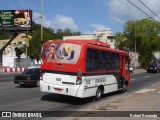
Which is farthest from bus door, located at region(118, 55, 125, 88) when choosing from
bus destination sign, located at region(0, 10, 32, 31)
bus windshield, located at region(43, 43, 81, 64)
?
bus destination sign, located at region(0, 10, 32, 31)

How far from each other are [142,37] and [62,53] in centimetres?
7948

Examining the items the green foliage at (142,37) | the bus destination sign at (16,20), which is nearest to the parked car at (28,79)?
the bus destination sign at (16,20)

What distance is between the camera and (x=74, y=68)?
1579 centimetres

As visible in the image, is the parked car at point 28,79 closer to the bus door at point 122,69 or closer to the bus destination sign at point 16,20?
the bus door at point 122,69

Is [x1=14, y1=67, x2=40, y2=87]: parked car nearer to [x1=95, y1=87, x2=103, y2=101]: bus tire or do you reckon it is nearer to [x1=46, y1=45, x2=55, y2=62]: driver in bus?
[x1=95, y1=87, x2=103, y2=101]: bus tire

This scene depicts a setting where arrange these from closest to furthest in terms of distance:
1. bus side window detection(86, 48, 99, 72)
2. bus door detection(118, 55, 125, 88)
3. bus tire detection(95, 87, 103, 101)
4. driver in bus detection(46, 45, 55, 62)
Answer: bus side window detection(86, 48, 99, 72), driver in bus detection(46, 45, 55, 62), bus tire detection(95, 87, 103, 101), bus door detection(118, 55, 125, 88)

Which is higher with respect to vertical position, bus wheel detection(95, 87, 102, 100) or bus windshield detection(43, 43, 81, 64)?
bus windshield detection(43, 43, 81, 64)

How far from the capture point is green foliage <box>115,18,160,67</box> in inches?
3713

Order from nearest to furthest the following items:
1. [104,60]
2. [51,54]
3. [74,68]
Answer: [74,68], [51,54], [104,60]

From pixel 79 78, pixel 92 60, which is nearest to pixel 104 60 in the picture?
pixel 92 60

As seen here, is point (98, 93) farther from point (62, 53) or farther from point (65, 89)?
point (62, 53)

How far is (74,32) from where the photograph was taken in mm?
187000

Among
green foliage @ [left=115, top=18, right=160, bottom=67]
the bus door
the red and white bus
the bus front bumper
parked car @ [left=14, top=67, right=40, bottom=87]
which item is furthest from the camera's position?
green foliage @ [left=115, top=18, right=160, bottom=67]

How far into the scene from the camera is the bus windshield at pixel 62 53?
1598 cm
